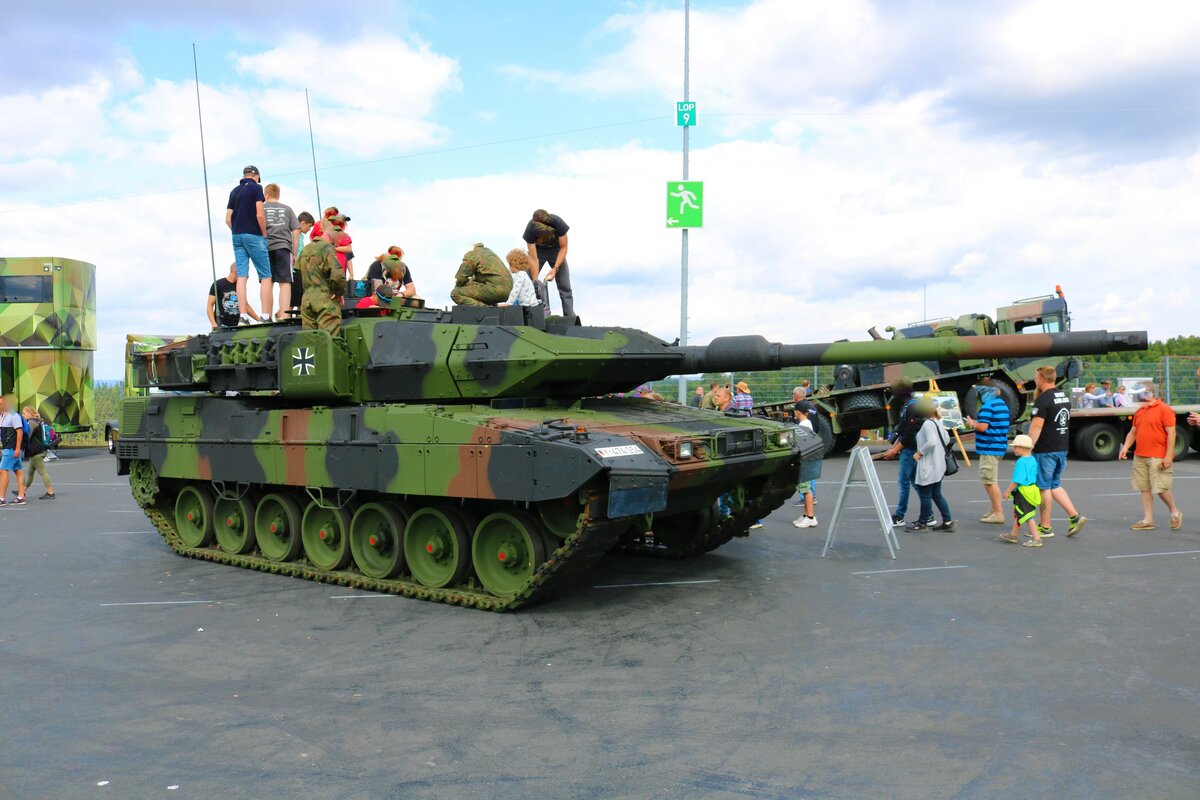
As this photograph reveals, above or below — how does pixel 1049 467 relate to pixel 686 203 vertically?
below

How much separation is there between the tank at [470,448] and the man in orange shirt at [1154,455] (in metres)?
3.76

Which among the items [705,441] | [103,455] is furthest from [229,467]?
[103,455]

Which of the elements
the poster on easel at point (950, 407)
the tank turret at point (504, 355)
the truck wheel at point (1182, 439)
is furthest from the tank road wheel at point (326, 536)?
the truck wheel at point (1182, 439)

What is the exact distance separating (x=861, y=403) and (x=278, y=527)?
13382 mm

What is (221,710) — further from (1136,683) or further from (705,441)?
(1136,683)

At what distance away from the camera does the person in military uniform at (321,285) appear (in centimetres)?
998

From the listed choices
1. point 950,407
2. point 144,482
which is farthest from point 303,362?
point 950,407

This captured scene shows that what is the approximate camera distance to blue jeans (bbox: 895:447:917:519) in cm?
1224

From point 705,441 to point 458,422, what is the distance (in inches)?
79.4

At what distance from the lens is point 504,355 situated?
29.7 ft

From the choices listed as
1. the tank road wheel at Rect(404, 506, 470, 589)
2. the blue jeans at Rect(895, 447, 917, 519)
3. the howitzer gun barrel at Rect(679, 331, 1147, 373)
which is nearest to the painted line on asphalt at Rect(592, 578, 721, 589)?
the tank road wheel at Rect(404, 506, 470, 589)

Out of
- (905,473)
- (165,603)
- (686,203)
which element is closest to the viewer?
(165,603)

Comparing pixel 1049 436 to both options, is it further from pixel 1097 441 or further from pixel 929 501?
pixel 1097 441

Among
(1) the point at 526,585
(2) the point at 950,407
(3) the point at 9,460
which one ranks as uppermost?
(2) the point at 950,407
